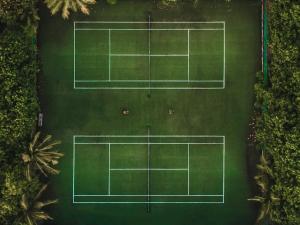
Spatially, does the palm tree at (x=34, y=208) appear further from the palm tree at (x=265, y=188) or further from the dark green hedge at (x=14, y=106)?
the palm tree at (x=265, y=188)

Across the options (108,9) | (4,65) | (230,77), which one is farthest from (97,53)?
(230,77)

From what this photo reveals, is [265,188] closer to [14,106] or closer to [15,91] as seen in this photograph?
[14,106]

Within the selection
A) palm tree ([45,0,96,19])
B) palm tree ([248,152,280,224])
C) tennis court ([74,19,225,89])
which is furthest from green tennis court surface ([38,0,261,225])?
palm tree ([45,0,96,19])

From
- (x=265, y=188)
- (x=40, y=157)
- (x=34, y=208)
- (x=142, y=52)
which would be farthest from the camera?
(x=142, y=52)

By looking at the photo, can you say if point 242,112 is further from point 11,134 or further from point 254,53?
point 11,134

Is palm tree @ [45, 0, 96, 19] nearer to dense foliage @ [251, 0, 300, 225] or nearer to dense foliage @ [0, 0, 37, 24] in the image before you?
dense foliage @ [0, 0, 37, 24]

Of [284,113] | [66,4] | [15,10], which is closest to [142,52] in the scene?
[66,4]

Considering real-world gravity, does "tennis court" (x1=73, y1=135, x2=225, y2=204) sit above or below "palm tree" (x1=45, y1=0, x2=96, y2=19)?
below
